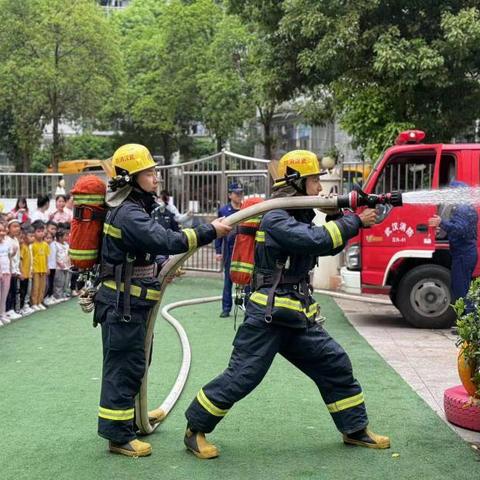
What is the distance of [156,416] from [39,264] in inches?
257

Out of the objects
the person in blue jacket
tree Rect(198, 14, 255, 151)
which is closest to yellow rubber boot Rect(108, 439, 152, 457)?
the person in blue jacket

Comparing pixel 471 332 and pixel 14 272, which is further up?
pixel 471 332

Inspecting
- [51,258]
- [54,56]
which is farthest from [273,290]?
[54,56]

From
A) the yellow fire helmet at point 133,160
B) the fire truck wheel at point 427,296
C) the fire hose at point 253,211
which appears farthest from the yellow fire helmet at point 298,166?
the fire truck wheel at point 427,296

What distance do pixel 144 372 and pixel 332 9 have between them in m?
10.2

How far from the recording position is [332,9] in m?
14.1

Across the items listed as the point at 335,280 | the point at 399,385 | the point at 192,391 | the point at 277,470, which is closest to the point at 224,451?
the point at 277,470

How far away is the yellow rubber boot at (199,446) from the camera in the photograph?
511cm

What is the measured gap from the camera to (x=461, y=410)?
5.68 meters

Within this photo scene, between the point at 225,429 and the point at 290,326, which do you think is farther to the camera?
the point at 225,429

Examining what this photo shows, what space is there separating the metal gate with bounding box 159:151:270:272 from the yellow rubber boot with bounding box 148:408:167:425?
31.9ft

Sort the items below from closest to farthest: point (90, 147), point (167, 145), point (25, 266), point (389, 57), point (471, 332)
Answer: point (471, 332) < point (25, 266) < point (389, 57) < point (167, 145) < point (90, 147)

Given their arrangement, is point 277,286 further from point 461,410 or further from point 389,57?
point 389,57

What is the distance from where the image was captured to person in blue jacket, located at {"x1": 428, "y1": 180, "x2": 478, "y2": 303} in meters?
9.20
